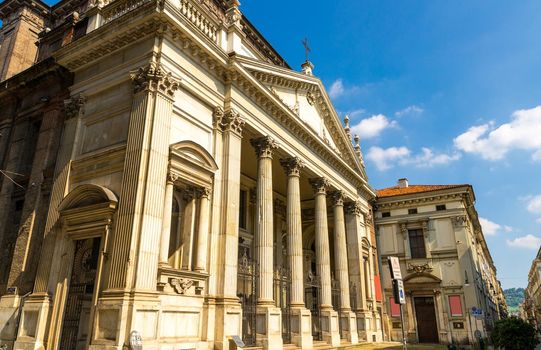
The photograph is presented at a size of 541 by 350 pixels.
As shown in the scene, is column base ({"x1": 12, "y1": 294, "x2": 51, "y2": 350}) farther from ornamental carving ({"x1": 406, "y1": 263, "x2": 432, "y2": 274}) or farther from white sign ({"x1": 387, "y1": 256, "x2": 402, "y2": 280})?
ornamental carving ({"x1": 406, "y1": 263, "x2": 432, "y2": 274})

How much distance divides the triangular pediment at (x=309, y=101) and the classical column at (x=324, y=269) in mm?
2954

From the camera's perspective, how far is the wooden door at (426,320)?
30.1m

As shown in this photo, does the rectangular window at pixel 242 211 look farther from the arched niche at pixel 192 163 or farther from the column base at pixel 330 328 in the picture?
the arched niche at pixel 192 163

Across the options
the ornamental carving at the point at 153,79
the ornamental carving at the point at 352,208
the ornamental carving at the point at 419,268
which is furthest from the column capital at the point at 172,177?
the ornamental carving at the point at 419,268

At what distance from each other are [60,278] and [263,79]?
37.2 ft

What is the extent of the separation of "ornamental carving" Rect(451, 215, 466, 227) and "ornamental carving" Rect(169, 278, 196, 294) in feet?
84.2

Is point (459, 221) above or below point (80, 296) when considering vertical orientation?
above

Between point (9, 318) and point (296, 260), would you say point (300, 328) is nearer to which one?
point (296, 260)

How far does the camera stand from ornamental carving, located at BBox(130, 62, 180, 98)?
12.3 m

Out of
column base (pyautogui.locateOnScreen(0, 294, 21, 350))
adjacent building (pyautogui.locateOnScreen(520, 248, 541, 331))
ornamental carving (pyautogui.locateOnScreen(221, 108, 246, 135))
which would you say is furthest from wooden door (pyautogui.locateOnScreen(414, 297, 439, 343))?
adjacent building (pyautogui.locateOnScreen(520, 248, 541, 331))

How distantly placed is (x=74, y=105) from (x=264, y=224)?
8.56 meters

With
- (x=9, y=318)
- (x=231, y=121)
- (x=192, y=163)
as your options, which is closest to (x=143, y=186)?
(x=192, y=163)

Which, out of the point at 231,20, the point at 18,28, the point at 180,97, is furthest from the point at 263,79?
the point at 18,28

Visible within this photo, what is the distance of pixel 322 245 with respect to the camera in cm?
2098
